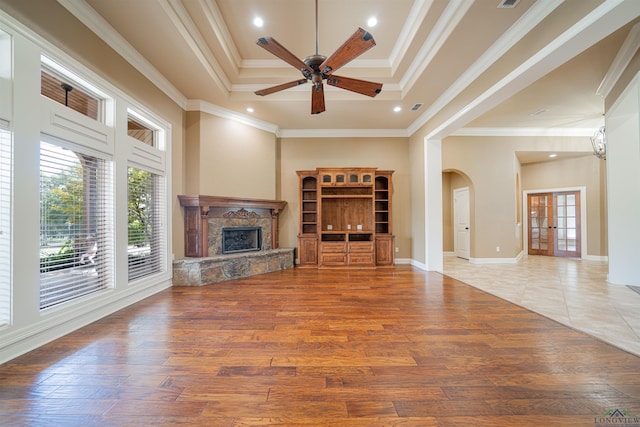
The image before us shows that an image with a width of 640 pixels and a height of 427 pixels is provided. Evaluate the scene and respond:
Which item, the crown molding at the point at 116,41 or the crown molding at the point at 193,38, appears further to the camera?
the crown molding at the point at 193,38

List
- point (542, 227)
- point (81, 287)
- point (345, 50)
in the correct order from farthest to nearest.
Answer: point (542, 227)
point (81, 287)
point (345, 50)

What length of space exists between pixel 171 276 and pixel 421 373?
158 inches

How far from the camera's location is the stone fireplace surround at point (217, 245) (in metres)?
4.33

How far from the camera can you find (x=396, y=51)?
13.3ft

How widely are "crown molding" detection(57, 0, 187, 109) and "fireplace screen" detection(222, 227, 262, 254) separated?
2590mm

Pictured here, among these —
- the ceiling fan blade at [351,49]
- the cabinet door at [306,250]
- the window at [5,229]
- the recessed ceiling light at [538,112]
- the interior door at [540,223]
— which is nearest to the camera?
the window at [5,229]

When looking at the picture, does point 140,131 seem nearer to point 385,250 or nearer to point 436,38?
point 436,38

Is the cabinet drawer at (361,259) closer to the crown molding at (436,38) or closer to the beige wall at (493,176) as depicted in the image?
the beige wall at (493,176)

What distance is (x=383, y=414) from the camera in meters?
1.46

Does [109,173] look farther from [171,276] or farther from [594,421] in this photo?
[594,421]

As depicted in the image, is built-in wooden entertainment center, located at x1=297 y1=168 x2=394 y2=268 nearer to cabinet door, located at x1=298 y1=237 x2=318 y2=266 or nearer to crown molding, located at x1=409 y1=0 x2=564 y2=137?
cabinet door, located at x1=298 y1=237 x2=318 y2=266

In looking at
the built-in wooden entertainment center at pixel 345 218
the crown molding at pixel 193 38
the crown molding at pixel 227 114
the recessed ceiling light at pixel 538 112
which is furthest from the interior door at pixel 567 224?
the crown molding at pixel 193 38

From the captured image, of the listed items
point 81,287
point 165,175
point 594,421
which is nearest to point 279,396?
point 594,421

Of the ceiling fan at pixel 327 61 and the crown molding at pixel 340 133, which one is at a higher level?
the crown molding at pixel 340 133
